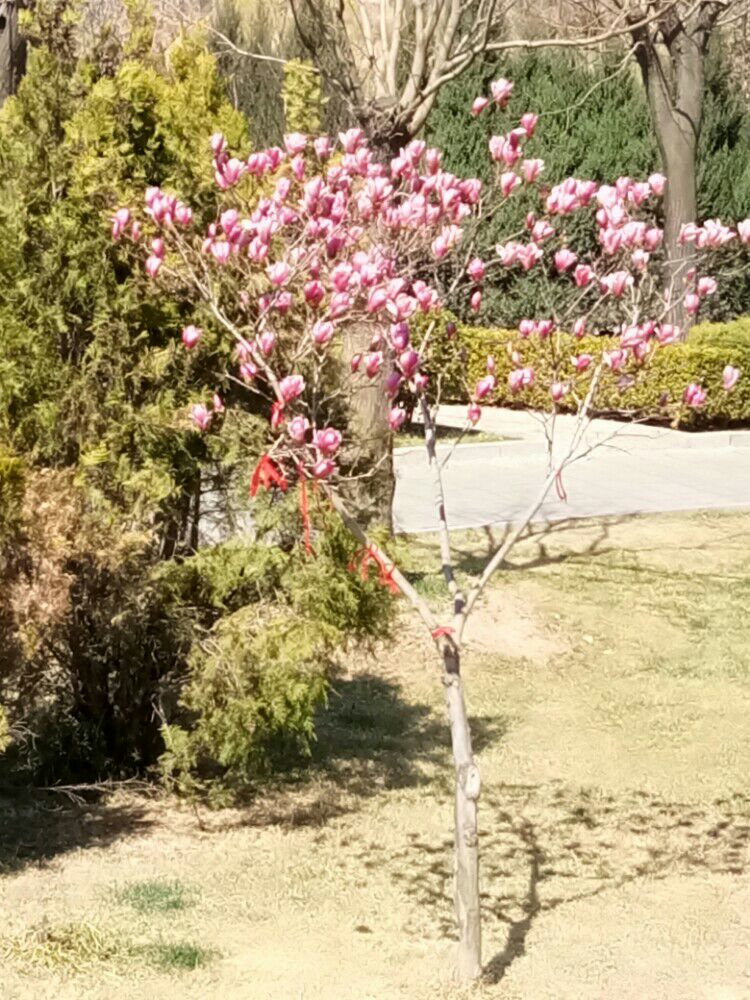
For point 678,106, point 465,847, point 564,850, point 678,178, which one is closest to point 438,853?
point 564,850

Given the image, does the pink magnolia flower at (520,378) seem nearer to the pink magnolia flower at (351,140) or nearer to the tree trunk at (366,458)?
the tree trunk at (366,458)

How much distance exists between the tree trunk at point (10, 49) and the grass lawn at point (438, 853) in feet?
12.7

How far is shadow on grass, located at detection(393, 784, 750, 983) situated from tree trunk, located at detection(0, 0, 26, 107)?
16.4 ft

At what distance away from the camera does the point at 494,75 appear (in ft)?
71.7

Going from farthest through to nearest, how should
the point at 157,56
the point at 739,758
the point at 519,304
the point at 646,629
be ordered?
the point at 519,304, the point at 646,629, the point at 739,758, the point at 157,56

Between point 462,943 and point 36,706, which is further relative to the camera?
point 36,706

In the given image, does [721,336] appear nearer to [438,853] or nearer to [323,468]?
[438,853]

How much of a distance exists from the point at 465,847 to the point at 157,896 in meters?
1.40

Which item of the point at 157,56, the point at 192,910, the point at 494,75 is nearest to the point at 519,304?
the point at 494,75

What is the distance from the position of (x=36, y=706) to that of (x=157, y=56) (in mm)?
2854

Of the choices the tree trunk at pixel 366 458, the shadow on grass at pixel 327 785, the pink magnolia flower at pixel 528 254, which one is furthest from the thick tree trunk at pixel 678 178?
the pink magnolia flower at pixel 528 254

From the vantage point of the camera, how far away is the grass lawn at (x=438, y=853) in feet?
18.3

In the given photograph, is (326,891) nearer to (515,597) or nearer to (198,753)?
(198,753)


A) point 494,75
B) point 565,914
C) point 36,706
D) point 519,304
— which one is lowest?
point 565,914
